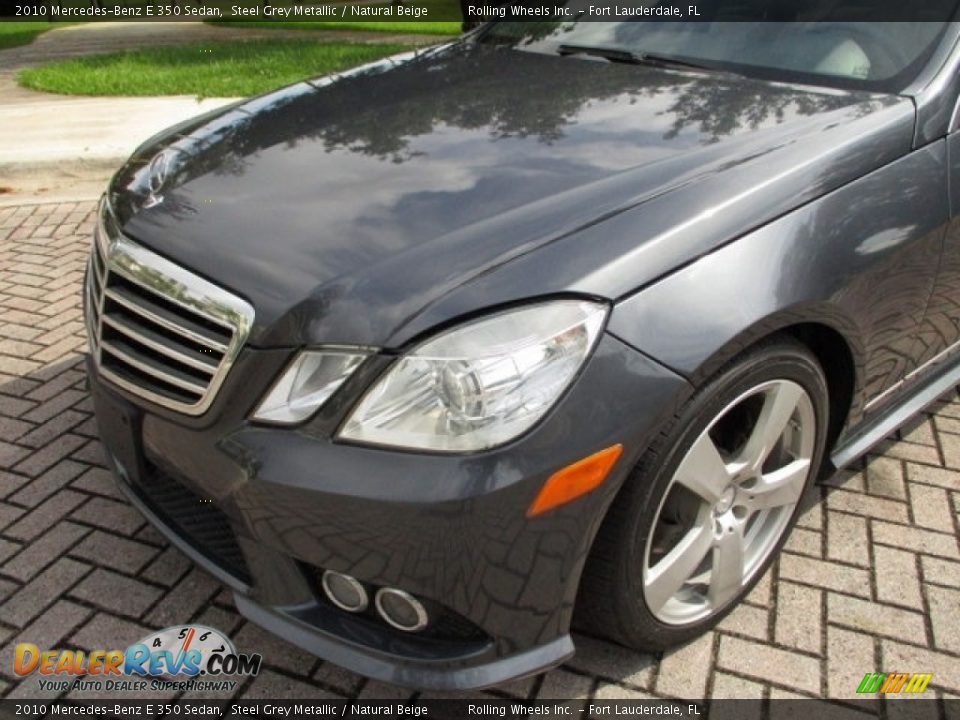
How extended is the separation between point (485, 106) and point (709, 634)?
5.19ft

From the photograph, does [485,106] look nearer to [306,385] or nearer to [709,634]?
[306,385]

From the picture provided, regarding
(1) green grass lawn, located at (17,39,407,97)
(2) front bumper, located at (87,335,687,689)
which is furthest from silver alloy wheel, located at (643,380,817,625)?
(1) green grass lawn, located at (17,39,407,97)

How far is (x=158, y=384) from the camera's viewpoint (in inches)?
78.5

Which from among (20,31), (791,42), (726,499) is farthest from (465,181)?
(20,31)

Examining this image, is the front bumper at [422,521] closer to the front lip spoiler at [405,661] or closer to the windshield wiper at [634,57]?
the front lip spoiler at [405,661]

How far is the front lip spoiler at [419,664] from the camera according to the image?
1.78 m

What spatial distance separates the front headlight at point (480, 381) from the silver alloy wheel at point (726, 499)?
418 mm

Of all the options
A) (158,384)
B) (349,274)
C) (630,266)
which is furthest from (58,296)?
(630,266)

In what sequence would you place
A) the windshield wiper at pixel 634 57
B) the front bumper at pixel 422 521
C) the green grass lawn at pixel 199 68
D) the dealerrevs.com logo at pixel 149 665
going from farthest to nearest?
the green grass lawn at pixel 199 68
the windshield wiper at pixel 634 57
the dealerrevs.com logo at pixel 149 665
the front bumper at pixel 422 521

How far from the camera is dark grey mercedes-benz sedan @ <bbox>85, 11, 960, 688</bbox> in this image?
5.49ft

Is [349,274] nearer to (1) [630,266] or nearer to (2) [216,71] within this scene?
(1) [630,266]

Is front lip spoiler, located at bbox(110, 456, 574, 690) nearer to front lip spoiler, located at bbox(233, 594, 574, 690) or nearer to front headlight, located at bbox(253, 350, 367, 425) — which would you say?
front lip spoiler, located at bbox(233, 594, 574, 690)

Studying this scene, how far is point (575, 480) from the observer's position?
1.67 meters

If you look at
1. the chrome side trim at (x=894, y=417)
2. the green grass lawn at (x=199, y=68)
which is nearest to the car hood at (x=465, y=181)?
the chrome side trim at (x=894, y=417)
